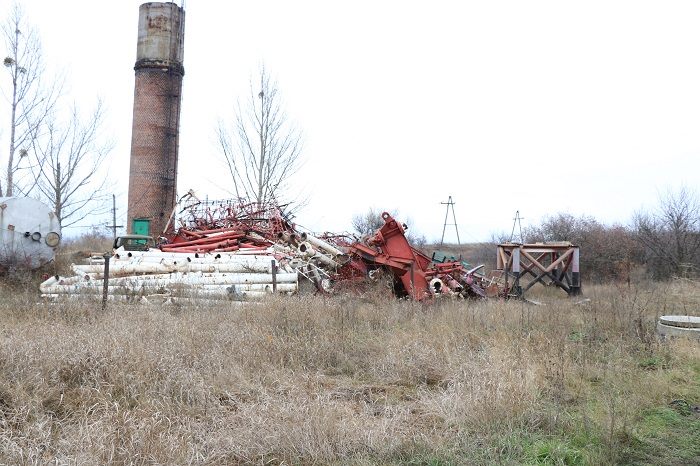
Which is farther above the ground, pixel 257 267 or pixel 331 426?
pixel 257 267

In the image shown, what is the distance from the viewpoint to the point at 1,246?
43.2 feet

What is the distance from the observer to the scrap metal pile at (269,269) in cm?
1136

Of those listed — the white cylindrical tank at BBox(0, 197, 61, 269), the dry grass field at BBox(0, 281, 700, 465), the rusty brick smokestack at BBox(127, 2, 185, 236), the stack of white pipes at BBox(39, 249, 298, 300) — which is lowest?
the dry grass field at BBox(0, 281, 700, 465)

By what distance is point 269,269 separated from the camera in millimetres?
12836

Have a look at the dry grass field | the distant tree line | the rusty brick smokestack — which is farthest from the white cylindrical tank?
the distant tree line

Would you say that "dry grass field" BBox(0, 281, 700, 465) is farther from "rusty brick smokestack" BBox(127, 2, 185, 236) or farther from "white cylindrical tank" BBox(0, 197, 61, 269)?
"rusty brick smokestack" BBox(127, 2, 185, 236)

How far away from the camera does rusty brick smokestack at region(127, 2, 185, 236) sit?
22.3 metres

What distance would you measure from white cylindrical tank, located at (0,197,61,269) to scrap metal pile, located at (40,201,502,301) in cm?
149

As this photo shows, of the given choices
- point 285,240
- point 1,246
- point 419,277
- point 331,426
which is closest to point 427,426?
point 331,426

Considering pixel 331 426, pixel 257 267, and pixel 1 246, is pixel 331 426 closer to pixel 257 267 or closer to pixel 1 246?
pixel 257 267

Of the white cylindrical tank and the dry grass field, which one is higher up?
the white cylindrical tank

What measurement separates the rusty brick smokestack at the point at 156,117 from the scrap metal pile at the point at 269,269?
24.2 feet

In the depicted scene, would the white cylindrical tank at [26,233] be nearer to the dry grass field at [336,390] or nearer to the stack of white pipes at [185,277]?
the stack of white pipes at [185,277]

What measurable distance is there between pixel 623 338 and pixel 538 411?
3.84m
